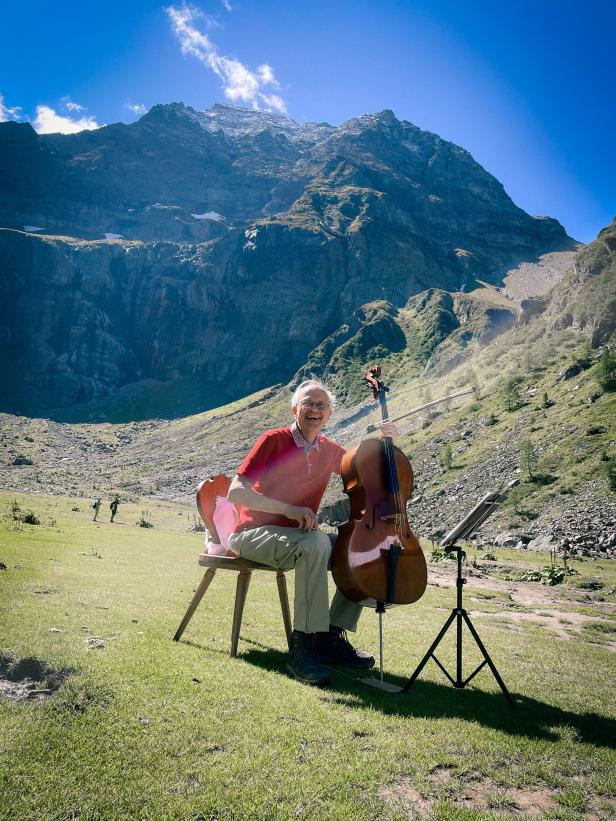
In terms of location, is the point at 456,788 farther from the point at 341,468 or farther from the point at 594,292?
the point at 594,292

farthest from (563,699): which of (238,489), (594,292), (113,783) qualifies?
(594,292)

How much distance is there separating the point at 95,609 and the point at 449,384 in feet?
365

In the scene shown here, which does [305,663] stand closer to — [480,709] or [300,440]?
[480,709]

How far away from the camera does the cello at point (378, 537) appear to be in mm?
5758

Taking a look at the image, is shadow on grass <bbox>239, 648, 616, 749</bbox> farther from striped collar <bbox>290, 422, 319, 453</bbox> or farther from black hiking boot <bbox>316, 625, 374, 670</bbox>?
striped collar <bbox>290, 422, 319, 453</bbox>

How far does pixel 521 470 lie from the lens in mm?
50219

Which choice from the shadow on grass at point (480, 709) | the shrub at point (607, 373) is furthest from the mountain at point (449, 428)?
the shadow on grass at point (480, 709)

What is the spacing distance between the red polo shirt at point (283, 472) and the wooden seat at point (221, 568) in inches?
19.1

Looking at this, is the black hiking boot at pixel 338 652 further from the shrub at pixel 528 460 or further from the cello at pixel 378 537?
the shrub at pixel 528 460

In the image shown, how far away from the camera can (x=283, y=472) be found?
259 inches

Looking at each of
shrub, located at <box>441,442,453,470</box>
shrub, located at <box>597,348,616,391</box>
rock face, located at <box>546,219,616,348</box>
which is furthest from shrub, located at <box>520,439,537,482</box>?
rock face, located at <box>546,219,616,348</box>

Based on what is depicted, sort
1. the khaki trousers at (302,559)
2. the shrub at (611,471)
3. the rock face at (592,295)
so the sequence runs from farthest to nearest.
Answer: the rock face at (592,295), the shrub at (611,471), the khaki trousers at (302,559)

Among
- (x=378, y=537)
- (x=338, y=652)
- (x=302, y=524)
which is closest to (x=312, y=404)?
(x=302, y=524)

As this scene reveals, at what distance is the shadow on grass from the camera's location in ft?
15.3
